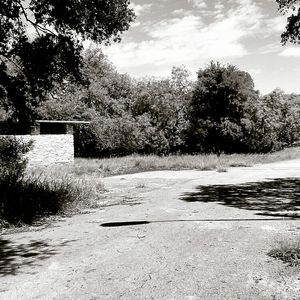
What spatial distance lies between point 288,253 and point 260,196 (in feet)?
22.6

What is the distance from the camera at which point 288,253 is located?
5.76 m

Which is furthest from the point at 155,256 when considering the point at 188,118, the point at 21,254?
the point at 188,118

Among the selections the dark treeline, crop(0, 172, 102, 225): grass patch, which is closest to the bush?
crop(0, 172, 102, 225): grass patch

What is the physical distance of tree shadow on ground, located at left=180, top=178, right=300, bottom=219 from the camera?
10094 millimetres

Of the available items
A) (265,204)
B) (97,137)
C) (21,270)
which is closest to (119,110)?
(97,137)

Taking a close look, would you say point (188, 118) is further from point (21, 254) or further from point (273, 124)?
point (21, 254)

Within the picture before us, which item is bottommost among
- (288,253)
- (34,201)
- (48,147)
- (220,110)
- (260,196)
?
(260,196)

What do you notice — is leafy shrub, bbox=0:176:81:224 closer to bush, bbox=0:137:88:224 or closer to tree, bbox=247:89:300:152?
bush, bbox=0:137:88:224

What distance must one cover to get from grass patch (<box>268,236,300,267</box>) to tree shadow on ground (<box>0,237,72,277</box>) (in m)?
3.79

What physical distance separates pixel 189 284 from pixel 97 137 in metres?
31.7

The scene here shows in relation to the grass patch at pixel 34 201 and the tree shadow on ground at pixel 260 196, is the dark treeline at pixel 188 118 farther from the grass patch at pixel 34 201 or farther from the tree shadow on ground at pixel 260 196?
the grass patch at pixel 34 201

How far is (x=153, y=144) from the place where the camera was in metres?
37.4

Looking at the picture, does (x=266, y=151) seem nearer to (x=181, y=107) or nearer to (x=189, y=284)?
(x=181, y=107)

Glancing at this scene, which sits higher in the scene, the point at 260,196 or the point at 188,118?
the point at 188,118
